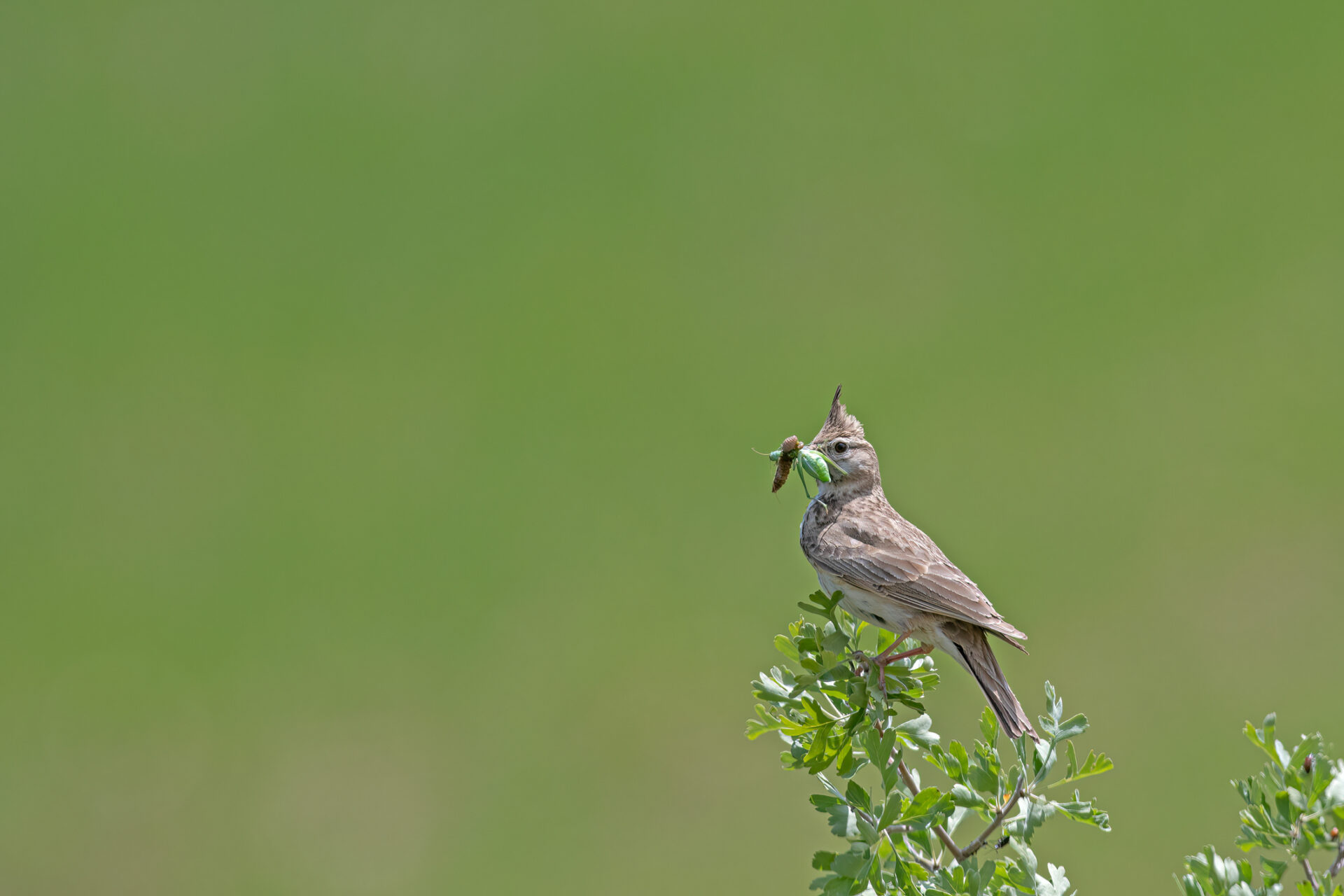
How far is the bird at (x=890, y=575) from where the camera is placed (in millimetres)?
4352

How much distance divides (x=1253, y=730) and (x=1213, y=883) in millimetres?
384

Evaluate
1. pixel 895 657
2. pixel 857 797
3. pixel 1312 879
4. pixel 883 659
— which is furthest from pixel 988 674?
pixel 1312 879

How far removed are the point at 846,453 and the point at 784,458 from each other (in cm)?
48

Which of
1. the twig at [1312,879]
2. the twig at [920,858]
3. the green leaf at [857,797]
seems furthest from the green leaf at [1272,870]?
the green leaf at [857,797]

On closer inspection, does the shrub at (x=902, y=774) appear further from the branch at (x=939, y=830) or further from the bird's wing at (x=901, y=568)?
the bird's wing at (x=901, y=568)

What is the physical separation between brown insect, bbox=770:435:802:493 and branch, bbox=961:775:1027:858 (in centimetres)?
182

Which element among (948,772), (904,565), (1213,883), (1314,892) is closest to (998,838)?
(948,772)

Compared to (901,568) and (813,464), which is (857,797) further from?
(813,464)

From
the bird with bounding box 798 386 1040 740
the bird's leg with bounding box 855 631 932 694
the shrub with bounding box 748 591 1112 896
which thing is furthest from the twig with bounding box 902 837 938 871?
the bird with bounding box 798 386 1040 740

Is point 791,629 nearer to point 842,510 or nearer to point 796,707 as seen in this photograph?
point 796,707

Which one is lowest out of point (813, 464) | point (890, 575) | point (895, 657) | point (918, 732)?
point (918, 732)

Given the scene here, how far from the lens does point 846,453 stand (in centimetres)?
526

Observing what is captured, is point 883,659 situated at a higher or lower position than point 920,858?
higher

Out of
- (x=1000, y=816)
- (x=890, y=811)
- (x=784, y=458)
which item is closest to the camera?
(x=890, y=811)
